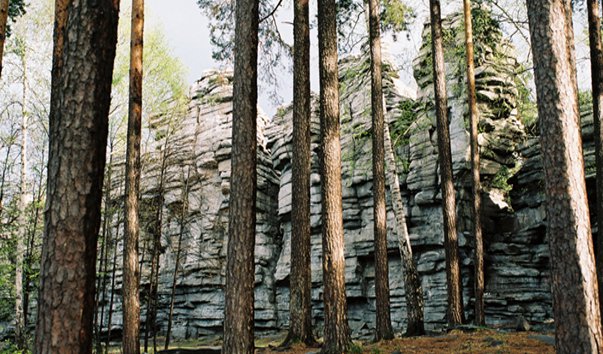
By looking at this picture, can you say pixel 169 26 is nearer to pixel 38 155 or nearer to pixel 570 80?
pixel 38 155

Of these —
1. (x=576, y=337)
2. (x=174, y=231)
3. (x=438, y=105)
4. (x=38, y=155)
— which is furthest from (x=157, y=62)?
(x=576, y=337)

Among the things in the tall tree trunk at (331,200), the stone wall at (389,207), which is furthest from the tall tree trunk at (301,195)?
the stone wall at (389,207)

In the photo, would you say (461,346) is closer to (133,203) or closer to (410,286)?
(410,286)

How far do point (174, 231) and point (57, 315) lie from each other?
24.8 meters

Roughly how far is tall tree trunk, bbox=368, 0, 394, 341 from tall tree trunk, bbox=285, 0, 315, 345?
5.65ft

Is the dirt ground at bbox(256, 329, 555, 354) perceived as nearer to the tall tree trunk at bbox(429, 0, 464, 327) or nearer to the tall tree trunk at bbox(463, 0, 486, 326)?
the tall tree trunk at bbox(429, 0, 464, 327)

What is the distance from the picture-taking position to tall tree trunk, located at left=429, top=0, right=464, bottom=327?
40.0 ft

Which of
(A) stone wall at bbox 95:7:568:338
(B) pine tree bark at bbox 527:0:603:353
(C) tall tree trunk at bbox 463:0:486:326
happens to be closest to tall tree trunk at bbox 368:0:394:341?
(A) stone wall at bbox 95:7:568:338

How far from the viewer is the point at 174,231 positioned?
27203 mm

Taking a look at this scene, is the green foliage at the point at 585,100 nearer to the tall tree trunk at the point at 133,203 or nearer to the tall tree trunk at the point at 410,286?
the tall tree trunk at the point at 410,286

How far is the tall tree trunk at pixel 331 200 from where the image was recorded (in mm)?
7762

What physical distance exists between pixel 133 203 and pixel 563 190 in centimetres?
794

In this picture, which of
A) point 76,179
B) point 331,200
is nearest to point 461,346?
point 331,200

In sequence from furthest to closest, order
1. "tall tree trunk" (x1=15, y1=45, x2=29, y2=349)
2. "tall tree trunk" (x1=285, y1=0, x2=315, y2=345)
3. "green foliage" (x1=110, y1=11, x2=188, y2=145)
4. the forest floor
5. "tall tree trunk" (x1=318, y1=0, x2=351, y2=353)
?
"green foliage" (x1=110, y1=11, x2=188, y2=145) → "tall tree trunk" (x1=15, y1=45, x2=29, y2=349) → "tall tree trunk" (x1=285, y1=0, x2=315, y2=345) → the forest floor → "tall tree trunk" (x1=318, y1=0, x2=351, y2=353)
